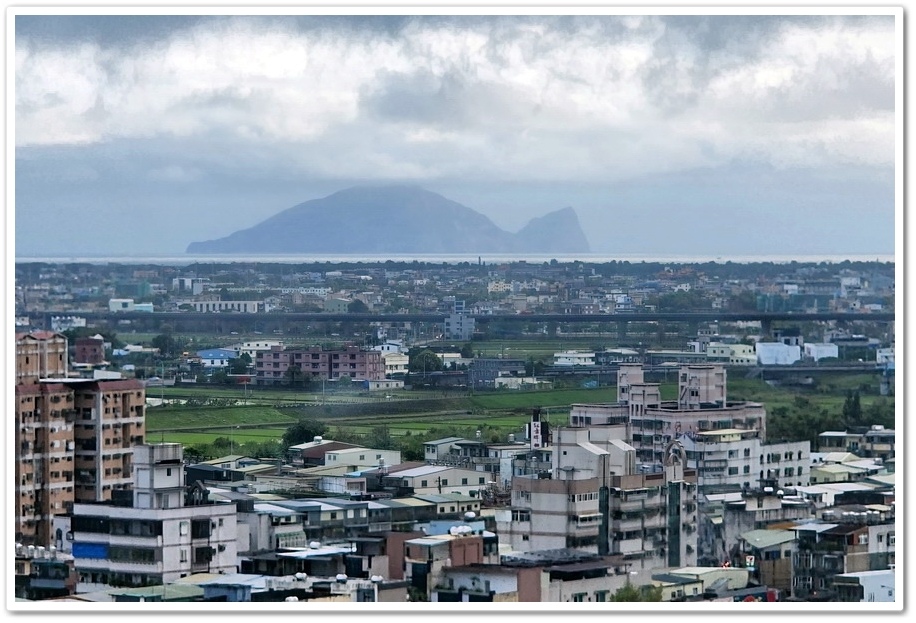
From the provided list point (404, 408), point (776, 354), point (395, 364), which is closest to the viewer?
point (404, 408)

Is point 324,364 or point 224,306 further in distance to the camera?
point 224,306

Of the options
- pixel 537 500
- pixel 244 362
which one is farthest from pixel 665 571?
pixel 244 362

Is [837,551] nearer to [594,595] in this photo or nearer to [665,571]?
[665,571]

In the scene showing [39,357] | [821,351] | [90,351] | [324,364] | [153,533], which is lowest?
[153,533]

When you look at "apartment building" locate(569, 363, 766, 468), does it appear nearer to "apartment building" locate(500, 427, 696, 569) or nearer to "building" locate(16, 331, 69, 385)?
"apartment building" locate(500, 427, 696, 569)

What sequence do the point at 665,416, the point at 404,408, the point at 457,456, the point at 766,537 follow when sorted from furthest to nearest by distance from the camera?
the point at 404,408 < the point at 457,456 < the point at 665,416 < the point at 766,537

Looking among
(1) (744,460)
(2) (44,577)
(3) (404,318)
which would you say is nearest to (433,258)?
(3) (404,318)

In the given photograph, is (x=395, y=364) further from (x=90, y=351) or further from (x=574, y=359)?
(x=90, y=351)
